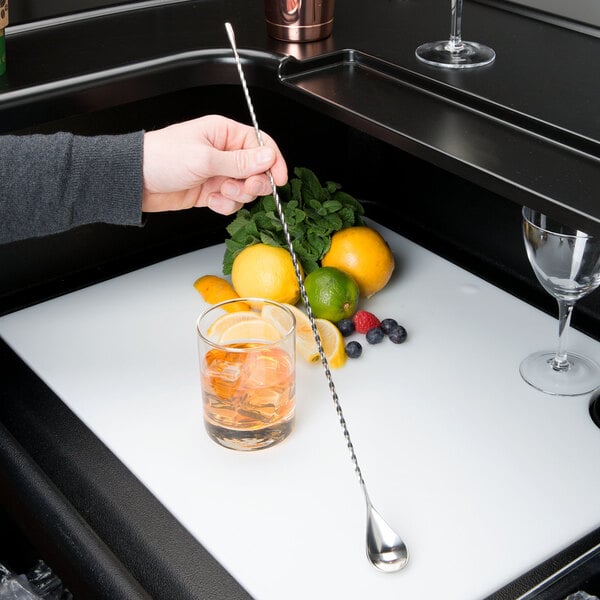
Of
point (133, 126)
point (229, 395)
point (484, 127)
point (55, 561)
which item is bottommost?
point (55, 561)

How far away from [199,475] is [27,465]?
190 millimetres

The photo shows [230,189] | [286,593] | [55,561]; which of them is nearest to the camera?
[286,593]

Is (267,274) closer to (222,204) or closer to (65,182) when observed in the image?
(222,204)

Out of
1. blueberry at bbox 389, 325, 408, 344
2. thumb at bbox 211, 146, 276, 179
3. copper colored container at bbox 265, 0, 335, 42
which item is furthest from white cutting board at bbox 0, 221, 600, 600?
copper colored container at bbox 265, 0, 335, 42

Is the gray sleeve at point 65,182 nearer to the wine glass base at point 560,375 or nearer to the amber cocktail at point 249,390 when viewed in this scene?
the amber cocktail at point 249,390

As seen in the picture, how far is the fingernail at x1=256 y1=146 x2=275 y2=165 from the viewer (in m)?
1.08

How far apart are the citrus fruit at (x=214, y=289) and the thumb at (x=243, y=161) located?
0.80 ft

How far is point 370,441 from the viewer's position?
1.08 metres

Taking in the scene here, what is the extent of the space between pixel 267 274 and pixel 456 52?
→ 14.7 inches

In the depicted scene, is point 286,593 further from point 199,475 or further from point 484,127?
point 484,127

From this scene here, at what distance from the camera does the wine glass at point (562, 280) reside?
1076 mm

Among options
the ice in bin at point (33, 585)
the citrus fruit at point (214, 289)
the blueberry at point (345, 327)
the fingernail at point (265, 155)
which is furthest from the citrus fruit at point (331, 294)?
the ice in bin at point (33, 585)

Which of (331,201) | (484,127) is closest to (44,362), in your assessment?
(331,201)

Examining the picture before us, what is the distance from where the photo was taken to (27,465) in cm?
105
